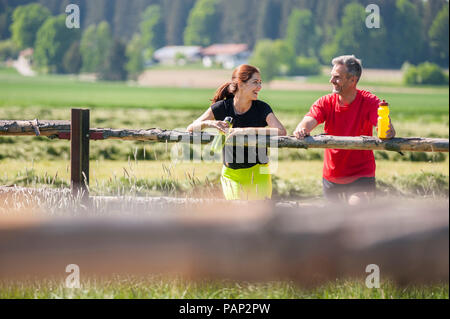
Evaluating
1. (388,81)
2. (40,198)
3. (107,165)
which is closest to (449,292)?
(40,198)

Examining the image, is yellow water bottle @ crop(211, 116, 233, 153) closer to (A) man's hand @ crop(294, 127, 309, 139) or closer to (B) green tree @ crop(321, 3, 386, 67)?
(A) man's hand @ crop(294, 127, 309, 139)

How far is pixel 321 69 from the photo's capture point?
15775cm

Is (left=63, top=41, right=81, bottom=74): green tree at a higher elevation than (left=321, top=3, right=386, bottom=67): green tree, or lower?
lower

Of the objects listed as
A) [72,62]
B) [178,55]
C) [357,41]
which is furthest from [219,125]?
[178,55]

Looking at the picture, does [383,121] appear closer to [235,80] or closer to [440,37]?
[235,80]

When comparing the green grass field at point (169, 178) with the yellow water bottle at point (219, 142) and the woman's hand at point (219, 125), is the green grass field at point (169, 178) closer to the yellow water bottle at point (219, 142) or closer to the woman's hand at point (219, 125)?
the yellow water bottle at point (219, 142)

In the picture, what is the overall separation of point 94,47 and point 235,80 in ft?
565

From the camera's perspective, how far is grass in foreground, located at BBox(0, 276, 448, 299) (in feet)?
6.65

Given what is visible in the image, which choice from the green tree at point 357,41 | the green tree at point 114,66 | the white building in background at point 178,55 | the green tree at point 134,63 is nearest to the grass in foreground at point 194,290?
the green tree at point 114,66

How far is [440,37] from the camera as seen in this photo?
14525cm

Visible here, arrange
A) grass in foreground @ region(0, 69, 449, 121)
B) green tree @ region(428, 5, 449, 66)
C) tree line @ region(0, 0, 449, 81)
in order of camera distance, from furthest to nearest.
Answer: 1. tree line @ region(0, 0, 449, 81)
2. green tree @ region(428, 5, 449, 66)
3. grass in foreground @ region(0, 69, 449, 121)

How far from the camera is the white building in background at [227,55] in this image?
187 m

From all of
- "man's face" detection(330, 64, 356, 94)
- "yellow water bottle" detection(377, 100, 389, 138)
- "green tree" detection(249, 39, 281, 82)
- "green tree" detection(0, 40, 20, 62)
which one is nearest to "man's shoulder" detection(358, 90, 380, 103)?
"man's face" detection(330, 64, 356, 94)

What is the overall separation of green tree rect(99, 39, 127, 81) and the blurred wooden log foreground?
149861mm
